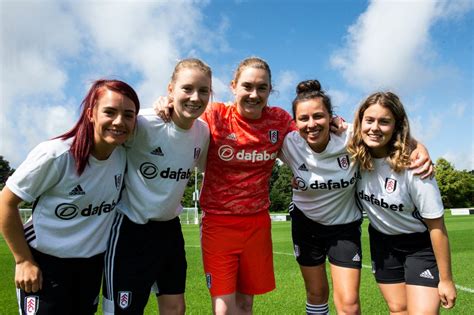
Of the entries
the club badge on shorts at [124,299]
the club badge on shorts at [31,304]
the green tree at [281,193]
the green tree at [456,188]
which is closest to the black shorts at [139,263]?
the club badge on shorts at [124,299]

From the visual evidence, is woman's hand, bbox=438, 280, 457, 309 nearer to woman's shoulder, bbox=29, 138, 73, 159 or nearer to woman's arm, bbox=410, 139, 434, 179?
woman's arm, bbox=410, 139, 434, 179

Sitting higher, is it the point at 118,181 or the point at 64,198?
the point at 118,181

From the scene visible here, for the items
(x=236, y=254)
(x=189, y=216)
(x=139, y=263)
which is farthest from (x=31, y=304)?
(x=189, y=216)

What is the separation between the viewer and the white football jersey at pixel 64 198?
2625 millimetres

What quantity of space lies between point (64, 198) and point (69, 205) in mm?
59

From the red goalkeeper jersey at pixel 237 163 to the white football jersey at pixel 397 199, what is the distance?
90 centimetres

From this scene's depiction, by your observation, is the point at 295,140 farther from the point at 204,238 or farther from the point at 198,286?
the point at 198,286

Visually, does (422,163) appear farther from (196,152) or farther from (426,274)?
(196,152)

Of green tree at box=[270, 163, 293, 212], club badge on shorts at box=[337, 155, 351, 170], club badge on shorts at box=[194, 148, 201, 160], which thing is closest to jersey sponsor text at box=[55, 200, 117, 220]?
club badge on shorts at box=[194, 148, 201, 160]

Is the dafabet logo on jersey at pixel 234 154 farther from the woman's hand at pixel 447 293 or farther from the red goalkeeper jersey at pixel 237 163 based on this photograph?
the woman's hand at pixel 447 293

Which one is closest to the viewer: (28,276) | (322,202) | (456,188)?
(28,276)

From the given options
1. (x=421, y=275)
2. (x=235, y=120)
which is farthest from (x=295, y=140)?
(x=421, y=275)

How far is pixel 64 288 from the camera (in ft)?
9.21

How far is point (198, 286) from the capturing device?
663 centimetres
